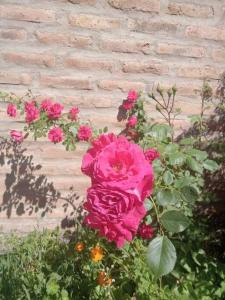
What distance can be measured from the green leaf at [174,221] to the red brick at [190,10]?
1.81m

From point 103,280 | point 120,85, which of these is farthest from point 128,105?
point 103,280

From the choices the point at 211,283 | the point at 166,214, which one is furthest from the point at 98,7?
the point at 211,283

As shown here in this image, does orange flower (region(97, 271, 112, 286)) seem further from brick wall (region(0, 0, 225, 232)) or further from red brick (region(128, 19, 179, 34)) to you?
red brick (region(128, 19, 179, 34))

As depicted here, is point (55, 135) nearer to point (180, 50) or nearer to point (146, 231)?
point (146, 231)

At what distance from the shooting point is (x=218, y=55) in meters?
2.81

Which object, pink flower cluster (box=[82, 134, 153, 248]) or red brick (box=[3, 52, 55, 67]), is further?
red brick (box=[3, 52, 55, 67])

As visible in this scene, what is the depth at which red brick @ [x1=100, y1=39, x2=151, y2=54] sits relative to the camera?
2594 mm

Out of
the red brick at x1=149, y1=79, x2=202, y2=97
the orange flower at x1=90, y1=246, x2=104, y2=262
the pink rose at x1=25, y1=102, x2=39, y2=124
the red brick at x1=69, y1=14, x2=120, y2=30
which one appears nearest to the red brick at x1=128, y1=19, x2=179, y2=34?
the red brick at x1=69, y1=14, x2=120, y2=30

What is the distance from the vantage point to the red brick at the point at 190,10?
263 centimetres

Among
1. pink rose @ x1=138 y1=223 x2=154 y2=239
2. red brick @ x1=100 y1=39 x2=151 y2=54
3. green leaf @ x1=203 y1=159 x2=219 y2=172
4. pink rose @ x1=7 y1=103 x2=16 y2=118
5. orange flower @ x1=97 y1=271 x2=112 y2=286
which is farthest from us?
red brick @ x1=100 y1=39 x2=151 y2=54

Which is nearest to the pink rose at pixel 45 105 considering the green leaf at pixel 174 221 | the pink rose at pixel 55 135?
the pink rose at pixel 55 135

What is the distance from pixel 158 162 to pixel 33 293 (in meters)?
1.13

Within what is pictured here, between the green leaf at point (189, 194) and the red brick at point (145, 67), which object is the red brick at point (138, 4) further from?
the green leaf at point (189, 194)

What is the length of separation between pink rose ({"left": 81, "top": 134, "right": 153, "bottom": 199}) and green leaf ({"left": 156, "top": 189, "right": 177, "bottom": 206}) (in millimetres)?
150
